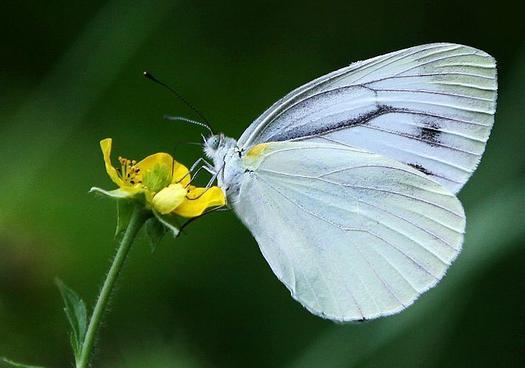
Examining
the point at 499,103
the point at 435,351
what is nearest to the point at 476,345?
the point at 435,351

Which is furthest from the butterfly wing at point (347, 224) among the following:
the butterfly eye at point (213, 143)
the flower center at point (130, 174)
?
the flower center at point (130, 174)

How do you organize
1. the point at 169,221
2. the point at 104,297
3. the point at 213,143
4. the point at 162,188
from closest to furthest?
the point at 104,297 < the point at 169,221 < the point at 162,188 < the point at 213,143

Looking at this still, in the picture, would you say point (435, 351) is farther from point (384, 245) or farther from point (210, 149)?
point (210, 149)

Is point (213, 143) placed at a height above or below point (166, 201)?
above

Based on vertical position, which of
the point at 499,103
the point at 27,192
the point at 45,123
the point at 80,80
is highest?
the point at 499,103

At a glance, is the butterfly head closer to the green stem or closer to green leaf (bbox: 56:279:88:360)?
the green stem

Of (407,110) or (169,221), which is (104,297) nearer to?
(169,221)

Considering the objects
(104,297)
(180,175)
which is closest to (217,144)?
(180,175)
